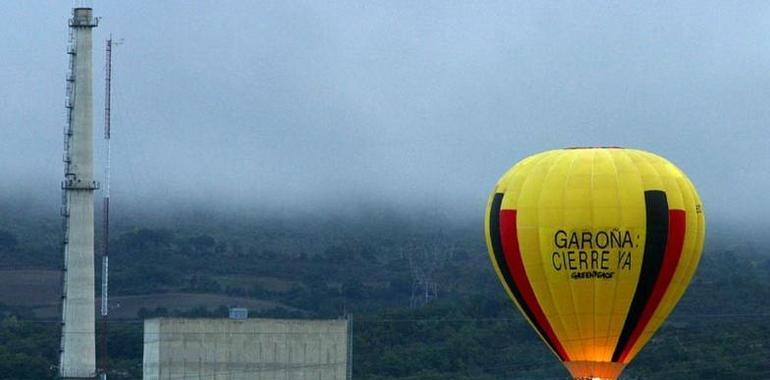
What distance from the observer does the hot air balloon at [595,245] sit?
242 ft

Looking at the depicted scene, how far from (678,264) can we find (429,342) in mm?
75866

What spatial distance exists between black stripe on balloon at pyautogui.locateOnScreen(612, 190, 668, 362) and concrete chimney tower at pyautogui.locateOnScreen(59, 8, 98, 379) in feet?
115

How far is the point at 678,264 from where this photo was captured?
74.9 m

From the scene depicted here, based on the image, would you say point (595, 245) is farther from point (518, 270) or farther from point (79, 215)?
point (79, 215)

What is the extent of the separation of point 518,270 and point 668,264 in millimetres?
4423

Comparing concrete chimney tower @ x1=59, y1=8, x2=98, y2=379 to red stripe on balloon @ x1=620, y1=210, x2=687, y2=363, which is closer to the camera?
red stripe on balloon @ x1=620, y1=210, x2=687, y2=363

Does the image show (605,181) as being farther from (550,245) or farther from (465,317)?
(465,317)

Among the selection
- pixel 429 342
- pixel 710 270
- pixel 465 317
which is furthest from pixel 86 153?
pixel 710 270

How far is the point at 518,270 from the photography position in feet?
246

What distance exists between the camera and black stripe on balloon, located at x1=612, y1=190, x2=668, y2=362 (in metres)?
74.0

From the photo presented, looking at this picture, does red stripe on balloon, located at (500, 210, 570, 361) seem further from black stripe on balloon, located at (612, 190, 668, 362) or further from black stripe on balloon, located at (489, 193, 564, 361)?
black stripe on balloon, located at (612, 190, 668, 362)

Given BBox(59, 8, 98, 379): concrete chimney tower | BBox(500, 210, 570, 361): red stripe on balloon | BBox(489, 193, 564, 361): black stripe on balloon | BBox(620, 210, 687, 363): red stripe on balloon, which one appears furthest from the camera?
BBox(59, 8, 98, 379): concrete chimney tower

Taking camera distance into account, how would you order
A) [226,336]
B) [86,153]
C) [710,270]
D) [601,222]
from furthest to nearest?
[710,270] → [86,153] → [226,336] → [601,222]

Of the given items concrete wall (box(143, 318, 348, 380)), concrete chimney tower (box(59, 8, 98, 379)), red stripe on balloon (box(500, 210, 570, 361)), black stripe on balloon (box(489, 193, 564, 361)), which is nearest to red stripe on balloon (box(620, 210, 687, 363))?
red stripe on balloon (box(500, 210, 570, 361))
